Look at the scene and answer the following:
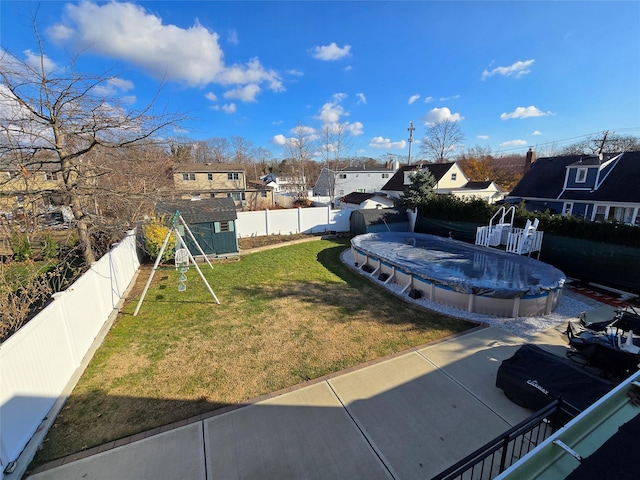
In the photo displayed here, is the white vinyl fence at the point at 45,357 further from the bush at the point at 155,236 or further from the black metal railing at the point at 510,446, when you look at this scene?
the black metal railing at the point at 510,446

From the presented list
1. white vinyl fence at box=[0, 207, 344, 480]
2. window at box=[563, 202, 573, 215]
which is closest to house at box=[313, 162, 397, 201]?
window at box=[563, 202, 573, 215]

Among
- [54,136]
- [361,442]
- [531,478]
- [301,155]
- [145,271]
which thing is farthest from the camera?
[301,155]

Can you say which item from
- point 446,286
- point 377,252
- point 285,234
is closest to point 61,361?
point 446,286

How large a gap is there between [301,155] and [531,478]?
3331 centimetres

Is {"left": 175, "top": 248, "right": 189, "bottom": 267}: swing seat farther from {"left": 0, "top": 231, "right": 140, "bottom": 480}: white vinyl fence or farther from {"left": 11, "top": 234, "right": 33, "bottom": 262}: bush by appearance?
{"left": 11, "top": 234, "right": 33, "bottom": 262}: bush

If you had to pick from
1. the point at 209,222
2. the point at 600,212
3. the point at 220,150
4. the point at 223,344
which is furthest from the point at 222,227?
the point at 220,150

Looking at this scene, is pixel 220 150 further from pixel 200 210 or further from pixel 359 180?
pixel 200 210

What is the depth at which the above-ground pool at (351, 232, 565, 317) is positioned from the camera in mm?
6906

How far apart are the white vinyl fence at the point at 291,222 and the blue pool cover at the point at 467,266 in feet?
16.2

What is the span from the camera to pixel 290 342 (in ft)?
19.1

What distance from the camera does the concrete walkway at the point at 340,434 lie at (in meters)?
3.16

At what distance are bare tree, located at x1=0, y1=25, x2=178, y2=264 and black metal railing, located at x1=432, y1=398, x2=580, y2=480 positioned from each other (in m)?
7.87

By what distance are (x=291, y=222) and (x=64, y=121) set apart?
11319 millimetres

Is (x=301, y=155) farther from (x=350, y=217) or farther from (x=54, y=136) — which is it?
(x=54, y=136)
